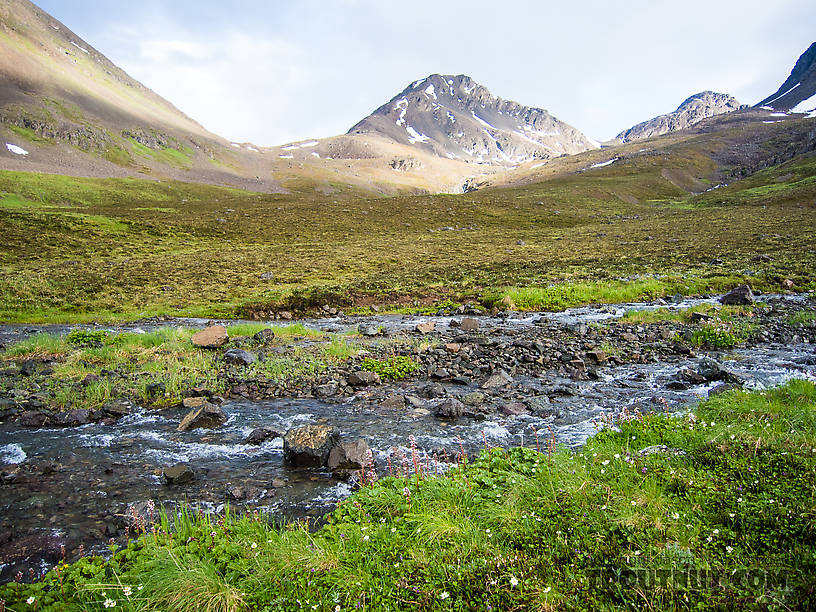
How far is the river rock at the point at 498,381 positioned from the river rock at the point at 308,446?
219 inches

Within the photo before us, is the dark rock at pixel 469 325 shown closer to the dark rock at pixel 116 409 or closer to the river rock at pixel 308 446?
the river rock at pixel 308 446

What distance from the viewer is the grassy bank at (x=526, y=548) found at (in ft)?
12.6

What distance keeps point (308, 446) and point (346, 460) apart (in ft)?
2.98

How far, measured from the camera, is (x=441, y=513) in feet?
17.3

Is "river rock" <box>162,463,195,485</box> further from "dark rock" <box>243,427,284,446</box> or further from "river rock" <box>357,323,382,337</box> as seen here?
"river rock" <box>357,323,382,337</box>

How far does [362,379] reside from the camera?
12906 millimetres

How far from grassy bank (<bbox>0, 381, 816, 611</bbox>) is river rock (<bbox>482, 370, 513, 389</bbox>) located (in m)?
5.94

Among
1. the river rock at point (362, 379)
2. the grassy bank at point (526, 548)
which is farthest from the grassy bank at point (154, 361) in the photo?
the grassy bank at point (526, 548)

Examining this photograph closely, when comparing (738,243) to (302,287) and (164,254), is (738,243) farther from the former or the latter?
(164,254)

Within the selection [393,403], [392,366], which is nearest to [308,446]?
[393,403]

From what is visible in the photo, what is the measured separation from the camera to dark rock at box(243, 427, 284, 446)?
9.16 meters

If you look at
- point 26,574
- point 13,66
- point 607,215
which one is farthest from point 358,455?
point 13,66

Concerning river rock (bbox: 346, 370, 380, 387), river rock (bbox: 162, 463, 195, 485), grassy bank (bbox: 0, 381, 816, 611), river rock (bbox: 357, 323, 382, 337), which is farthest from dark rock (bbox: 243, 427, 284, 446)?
river rock (bbox: 357, 323, 382, 337)

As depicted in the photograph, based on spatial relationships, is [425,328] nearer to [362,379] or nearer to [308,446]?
[362,379]
